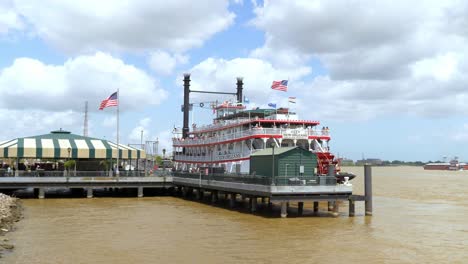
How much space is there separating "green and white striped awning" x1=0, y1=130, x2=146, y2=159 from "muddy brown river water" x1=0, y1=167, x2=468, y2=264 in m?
8.47

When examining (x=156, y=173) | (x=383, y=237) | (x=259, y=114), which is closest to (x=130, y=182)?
(x=156, y=173)

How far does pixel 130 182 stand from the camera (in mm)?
44375

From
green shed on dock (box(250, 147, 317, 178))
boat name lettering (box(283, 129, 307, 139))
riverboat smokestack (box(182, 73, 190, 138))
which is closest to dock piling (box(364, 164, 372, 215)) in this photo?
green shed on dock (box(250, 147, 317, 178))

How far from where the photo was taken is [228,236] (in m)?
23.6

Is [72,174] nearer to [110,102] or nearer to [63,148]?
[63,148]

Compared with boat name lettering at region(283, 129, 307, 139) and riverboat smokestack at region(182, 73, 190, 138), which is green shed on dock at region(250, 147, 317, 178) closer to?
boat name lettering at region(283, 129, 307, 139)

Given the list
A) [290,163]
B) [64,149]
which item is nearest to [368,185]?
[290,163]

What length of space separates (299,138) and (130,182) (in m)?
14.7

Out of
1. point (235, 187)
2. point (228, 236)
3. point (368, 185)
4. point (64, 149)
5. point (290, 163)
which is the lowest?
point (228, 236)

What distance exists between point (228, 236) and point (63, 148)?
83.5 ft

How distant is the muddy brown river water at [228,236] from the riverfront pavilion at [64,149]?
8504 mm

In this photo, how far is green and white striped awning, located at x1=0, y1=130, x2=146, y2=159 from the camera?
4300cm

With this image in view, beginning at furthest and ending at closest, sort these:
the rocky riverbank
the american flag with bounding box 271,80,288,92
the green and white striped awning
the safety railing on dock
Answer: the green and white striped awning → the american flag with bounding box 271,80,288,92 → the safety railing on dock → the rocky riverbank

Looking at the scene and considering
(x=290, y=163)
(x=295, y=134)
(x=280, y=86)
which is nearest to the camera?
(x=290, y=163)
